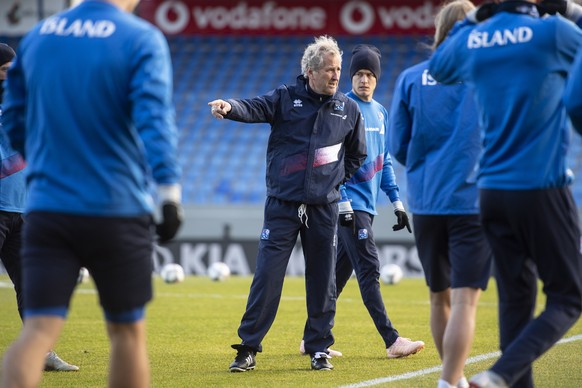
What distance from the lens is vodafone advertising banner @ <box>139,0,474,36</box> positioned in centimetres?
2186

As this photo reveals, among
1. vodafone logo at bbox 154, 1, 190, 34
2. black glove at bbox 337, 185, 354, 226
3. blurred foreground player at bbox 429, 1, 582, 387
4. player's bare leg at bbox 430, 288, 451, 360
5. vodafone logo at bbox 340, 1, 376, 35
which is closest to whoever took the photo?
blurred foreground player at bbox 429, 1, 582, 387

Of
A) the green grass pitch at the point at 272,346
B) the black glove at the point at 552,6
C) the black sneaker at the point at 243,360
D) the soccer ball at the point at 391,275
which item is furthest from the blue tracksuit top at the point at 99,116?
the soccer ball at the point at 391,275

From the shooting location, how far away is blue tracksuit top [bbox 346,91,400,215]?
27.1ft

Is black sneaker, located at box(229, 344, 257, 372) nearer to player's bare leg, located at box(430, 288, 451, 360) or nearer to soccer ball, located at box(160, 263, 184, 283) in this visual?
player's bare leg, located at box(430, 288, 451, 360)

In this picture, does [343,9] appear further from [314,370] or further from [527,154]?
[527,154]

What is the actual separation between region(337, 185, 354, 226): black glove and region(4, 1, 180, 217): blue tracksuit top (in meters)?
3.41

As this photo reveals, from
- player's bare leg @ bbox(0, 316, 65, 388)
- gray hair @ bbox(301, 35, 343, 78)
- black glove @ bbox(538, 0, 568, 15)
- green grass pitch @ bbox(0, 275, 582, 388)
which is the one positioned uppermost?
black glove @ bbox(538, 0, 568, 15)

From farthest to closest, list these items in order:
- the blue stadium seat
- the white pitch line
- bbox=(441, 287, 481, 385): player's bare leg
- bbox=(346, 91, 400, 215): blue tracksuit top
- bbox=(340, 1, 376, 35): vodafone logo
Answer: the blue stadium seat, bbox=(340, 1, 376, 35): vodafone logo, bbox=(346, 91, 400, 215): blue tracksuit top, the white pitch line, bbox=(441, 287, 481, 385): player's bare leg

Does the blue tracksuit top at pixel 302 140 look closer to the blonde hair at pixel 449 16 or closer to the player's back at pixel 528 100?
the blonde hair at pixel 449 16

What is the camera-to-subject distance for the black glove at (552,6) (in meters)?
4.93

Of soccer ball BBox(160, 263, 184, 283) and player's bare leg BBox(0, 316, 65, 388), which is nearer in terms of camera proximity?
player's bare leg BBox(0, 316, 65, 388)

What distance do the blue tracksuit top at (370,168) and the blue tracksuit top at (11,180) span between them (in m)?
2.54

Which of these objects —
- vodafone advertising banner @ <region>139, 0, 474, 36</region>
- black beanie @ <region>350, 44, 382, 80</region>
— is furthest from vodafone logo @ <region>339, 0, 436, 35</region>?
black beanie @ <region>350, 44, 382, 80</region>

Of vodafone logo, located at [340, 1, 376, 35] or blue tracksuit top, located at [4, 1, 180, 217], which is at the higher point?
blue tracksuit top, located at [4, 1, 180, 217]
